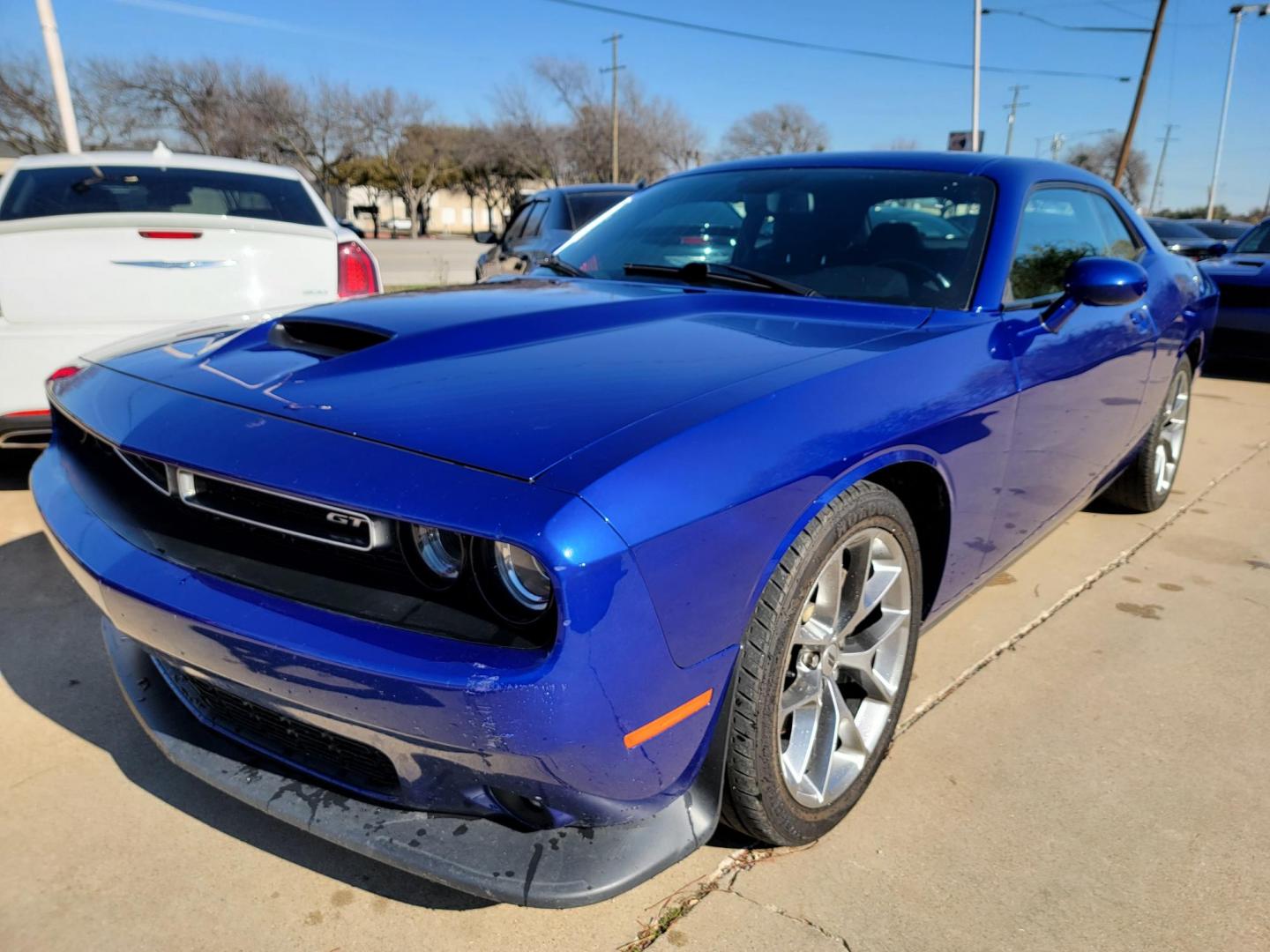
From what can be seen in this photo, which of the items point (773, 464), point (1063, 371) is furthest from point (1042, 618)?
point (773, 464)

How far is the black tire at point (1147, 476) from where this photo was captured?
390 cm

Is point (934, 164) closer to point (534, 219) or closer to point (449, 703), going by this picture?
point (449, 703)

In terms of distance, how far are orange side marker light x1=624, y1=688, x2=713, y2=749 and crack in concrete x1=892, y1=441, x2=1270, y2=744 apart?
3.18 feet

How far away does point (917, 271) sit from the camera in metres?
2.55

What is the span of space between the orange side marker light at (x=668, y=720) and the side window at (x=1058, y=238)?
1597 millimetres

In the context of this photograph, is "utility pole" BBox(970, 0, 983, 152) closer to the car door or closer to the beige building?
the car door

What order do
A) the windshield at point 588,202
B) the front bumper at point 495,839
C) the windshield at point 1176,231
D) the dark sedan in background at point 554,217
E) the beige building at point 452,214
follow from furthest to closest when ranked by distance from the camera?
the beige building at point 452,214 < the windshield at point 1176,231 < the windshield at point 588,202 < the dark sedan in background at point 554,217 < the front bumper at point 495,839

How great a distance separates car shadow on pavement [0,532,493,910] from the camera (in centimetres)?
187

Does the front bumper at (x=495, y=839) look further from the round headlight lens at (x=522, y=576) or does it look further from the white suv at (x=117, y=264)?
the white suv at (x=117, y=264)

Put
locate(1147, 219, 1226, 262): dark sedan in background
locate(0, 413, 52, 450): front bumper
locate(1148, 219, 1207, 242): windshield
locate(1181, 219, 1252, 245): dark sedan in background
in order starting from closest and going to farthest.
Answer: locate(0, 413, 52, 450): front bumper, locate(1147, 219, 1226, 262): dark sedan in background, locate(1148, 219, 1207, 242): windshield, locate(1181, 219, 1252, 245): dark sedan in background

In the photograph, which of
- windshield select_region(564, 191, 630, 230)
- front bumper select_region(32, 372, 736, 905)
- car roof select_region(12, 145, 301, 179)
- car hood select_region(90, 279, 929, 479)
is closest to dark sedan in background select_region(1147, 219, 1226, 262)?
windshield select_region(564, 191, 630, 230)

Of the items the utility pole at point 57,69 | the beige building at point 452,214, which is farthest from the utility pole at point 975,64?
the beige building at point 452,214

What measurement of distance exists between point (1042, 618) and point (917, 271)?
1.36m

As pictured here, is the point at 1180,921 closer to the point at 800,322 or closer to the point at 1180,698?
the point at 1180,698
